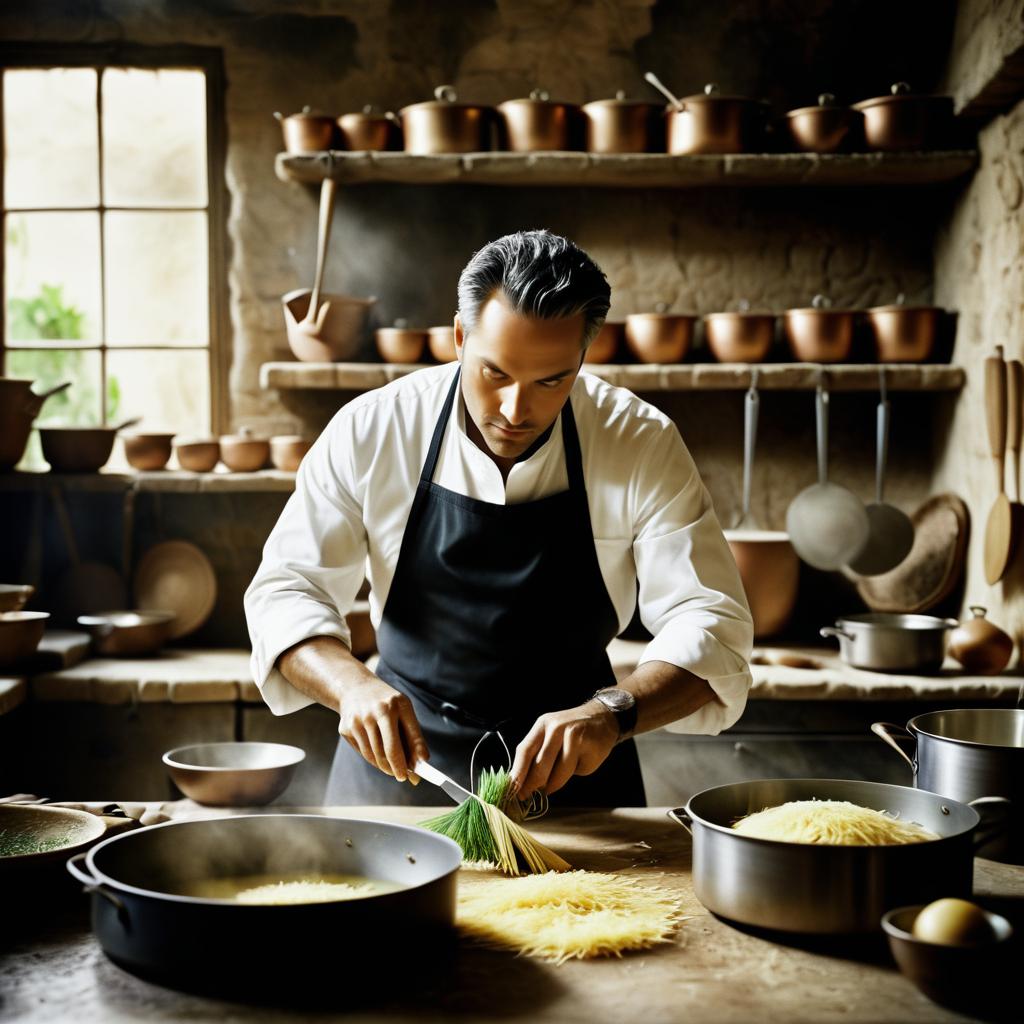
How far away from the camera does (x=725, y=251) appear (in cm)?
444

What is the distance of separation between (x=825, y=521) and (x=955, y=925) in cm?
302

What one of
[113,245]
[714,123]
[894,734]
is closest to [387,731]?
[894,734]

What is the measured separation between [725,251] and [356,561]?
2554 mm

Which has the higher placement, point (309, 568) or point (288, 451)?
point (288, 451)

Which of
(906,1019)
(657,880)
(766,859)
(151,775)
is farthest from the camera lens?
(151,775)

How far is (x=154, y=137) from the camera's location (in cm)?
453

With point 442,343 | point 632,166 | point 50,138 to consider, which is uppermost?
point 50,138

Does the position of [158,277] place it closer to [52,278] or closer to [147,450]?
[52,278]

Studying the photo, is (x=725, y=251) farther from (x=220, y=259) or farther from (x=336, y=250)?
(x=220, y=259)

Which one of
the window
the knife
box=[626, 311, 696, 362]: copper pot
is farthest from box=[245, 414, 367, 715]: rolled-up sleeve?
the window

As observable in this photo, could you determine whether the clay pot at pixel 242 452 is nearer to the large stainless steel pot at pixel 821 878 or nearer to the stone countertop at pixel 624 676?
the stone countertop at pixel 624 676

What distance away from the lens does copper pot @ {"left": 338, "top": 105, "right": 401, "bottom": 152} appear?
4.10 m

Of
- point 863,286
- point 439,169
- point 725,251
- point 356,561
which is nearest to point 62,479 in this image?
point 439,169

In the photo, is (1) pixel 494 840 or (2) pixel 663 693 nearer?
(1) pixel 494 840
